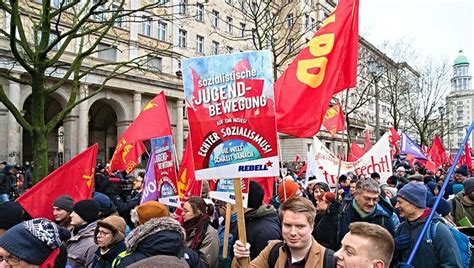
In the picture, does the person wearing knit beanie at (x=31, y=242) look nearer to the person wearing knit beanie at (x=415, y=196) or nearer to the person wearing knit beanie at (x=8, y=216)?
the person wearing knit beanie at (x=8, y=216)

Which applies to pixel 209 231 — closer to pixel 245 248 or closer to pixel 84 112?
pixel 245 248

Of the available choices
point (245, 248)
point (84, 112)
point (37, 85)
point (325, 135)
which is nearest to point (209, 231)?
point (245, 248)

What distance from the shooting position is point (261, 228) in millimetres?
4055

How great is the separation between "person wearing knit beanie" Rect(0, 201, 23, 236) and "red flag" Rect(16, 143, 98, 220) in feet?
5.12

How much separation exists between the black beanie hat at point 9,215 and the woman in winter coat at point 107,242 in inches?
26.3

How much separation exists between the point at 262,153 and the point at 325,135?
2046 inches

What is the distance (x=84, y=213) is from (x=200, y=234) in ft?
4.24

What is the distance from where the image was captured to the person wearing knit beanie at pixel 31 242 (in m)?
2.40

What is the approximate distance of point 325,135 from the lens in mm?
54312

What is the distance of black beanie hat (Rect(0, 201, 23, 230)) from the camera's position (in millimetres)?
3592

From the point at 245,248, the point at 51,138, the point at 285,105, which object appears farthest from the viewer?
the point at 51,138

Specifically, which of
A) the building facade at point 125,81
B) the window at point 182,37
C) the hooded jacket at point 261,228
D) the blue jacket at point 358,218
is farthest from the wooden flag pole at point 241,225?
the window at point 182,37

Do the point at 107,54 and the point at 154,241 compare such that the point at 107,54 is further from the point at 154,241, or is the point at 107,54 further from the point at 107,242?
the point at 154,241

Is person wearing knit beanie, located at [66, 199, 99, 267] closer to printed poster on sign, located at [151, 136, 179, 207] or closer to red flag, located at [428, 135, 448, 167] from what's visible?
printed poster on sign, located at [151, 136, 179, 207]
